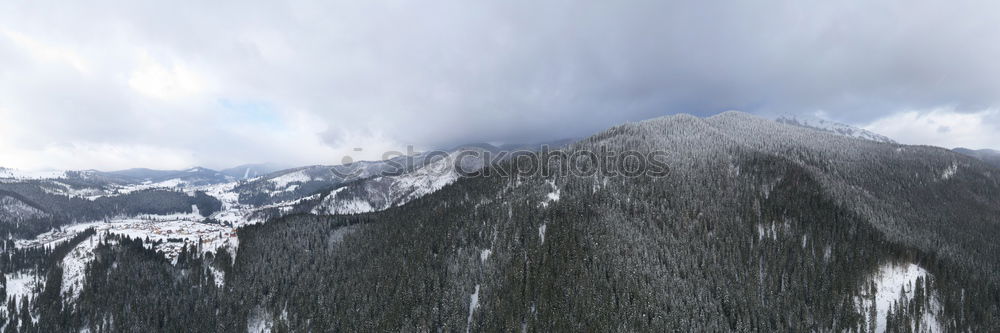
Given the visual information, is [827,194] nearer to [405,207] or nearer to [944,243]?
[944,243]

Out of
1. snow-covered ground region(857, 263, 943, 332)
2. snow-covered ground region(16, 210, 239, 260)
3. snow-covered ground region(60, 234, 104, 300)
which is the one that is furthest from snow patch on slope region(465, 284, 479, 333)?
snow-covered ground region(60, 234, 104, 300)

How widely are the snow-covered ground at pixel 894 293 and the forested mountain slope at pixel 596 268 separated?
0.57 m

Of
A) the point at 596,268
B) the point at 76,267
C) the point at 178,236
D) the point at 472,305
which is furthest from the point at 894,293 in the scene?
the point at 178,236

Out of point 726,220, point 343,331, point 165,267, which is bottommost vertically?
point 343,331

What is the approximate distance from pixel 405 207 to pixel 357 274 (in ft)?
199

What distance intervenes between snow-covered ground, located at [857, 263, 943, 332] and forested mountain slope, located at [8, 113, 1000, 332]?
57 cm

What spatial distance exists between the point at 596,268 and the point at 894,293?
269 feet

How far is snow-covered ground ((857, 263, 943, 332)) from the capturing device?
329 ft

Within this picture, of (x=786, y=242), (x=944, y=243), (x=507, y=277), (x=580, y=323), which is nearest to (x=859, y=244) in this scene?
(x=786, y=242)

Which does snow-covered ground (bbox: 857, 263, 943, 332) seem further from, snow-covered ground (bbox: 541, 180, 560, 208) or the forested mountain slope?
snow-covered ground (bbox: 541, 180, 560, 208)

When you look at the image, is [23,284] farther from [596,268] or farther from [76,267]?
[596,268]

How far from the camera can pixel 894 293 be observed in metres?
105

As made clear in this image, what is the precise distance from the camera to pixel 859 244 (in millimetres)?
122125

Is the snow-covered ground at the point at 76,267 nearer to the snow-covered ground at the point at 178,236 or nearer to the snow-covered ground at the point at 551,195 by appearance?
the snow-covered ground at the point at 178,236
